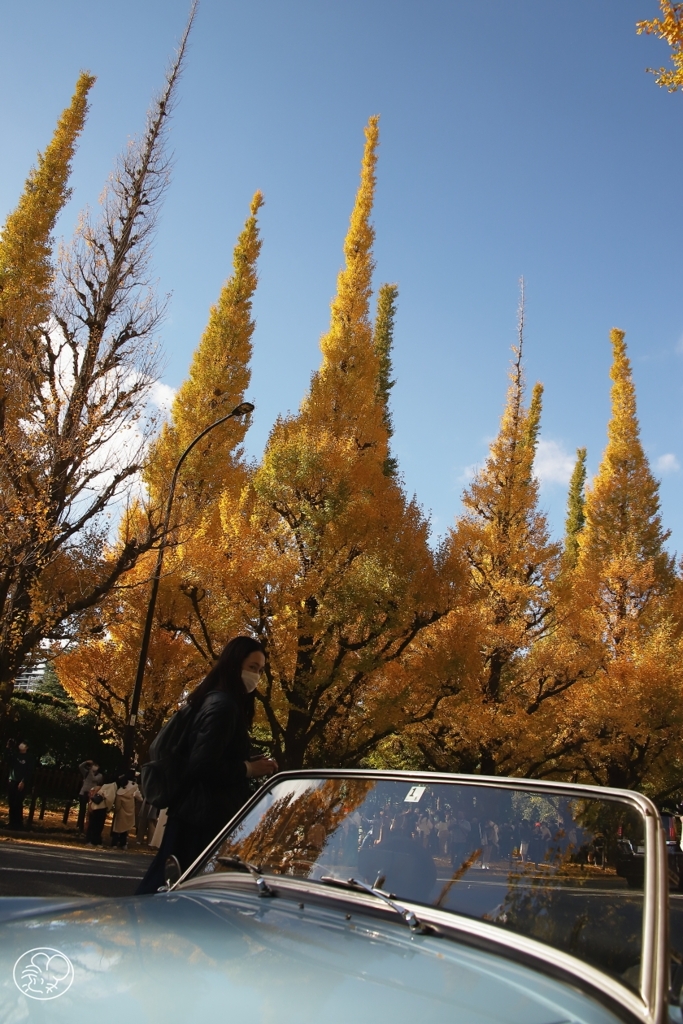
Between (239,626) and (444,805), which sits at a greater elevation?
(239,626)

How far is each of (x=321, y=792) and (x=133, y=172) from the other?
17167mm

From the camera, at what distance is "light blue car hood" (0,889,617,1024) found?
1185 mm

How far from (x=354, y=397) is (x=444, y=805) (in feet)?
60.2

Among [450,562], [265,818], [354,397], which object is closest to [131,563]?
[450,562]

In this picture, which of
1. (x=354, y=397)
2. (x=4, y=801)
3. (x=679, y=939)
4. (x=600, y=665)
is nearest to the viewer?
(x=679, y=939)

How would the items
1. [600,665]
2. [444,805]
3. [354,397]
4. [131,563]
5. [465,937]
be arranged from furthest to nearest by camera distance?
[600,665]
[354,397]
[131,563]
[444,805]
[465,937]

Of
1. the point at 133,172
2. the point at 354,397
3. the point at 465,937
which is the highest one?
the point at 133,172

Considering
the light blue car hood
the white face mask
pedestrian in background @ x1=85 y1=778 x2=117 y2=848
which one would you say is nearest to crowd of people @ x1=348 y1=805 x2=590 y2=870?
the light blue car hood

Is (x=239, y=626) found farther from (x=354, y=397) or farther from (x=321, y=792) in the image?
(x=321, y=792)

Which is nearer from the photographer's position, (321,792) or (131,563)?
(321,792)

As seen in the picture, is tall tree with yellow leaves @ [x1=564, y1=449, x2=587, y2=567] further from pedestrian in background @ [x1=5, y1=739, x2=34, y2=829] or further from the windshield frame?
the windshield frame

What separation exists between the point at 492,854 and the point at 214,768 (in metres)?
1.49

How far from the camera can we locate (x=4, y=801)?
17406 mm

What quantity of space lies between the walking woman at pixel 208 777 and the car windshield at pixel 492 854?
869mm
